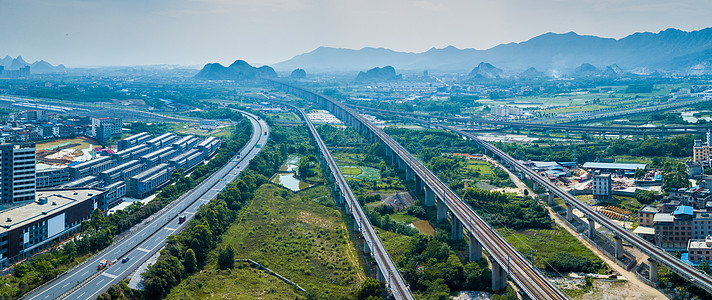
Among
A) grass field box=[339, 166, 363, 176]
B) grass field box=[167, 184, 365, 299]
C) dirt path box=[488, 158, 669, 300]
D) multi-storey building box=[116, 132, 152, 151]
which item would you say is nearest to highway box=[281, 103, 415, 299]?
grass field box=[167, 184, 365, 299]

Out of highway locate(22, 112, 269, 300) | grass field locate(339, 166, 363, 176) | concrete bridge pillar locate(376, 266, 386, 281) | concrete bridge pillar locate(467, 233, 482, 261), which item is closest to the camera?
highway locate(22, 112, 269, 300)

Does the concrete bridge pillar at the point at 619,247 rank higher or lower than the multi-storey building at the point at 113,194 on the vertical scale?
lower

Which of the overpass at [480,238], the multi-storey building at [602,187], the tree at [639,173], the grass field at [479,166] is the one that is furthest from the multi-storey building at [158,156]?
the tree at [639,173]

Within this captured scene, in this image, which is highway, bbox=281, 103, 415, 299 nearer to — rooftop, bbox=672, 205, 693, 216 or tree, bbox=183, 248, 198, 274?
tree, bbox=183, 248, 198, 274

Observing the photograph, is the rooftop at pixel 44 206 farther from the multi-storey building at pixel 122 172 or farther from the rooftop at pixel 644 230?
the rooftop at pixel 644 230

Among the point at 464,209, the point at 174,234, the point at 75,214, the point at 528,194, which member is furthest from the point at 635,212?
the point at 75,214

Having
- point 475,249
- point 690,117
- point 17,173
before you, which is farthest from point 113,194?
point 690,117

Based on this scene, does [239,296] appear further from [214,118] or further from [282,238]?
[214,118]
